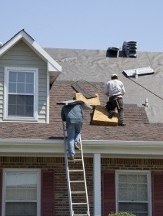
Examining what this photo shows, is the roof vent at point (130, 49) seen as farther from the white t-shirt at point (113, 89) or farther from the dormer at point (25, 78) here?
the dormer at point (25, 78)

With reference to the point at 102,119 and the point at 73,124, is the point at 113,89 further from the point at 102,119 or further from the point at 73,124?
the point at 73,124

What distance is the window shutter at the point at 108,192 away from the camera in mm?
14742

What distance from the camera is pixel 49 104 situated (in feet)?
53.8

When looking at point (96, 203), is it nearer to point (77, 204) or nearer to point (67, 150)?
point (77, 204)

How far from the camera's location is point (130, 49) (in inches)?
815

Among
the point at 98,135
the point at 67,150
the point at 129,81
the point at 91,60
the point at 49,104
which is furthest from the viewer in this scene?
the point at 91,60

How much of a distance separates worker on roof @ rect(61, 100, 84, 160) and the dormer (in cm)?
206

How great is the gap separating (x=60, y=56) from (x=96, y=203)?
7716 millimetres

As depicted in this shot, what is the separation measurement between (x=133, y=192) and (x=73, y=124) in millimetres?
2771

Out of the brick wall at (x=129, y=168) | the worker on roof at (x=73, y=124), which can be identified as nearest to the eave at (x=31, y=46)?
the worker on roof at (x=73, y=124)

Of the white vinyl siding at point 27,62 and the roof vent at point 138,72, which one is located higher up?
the roof vent at point 138,72

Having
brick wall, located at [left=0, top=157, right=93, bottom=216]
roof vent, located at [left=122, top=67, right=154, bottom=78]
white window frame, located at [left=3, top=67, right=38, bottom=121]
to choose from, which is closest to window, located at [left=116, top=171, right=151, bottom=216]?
brick wall, located at [left=0, top=157, right=93, bottom=216]

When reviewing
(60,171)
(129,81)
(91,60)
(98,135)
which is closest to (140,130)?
(98,135)

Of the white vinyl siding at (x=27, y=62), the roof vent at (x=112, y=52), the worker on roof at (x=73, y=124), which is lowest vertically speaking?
the worker on roof at (x=73, y=124)
